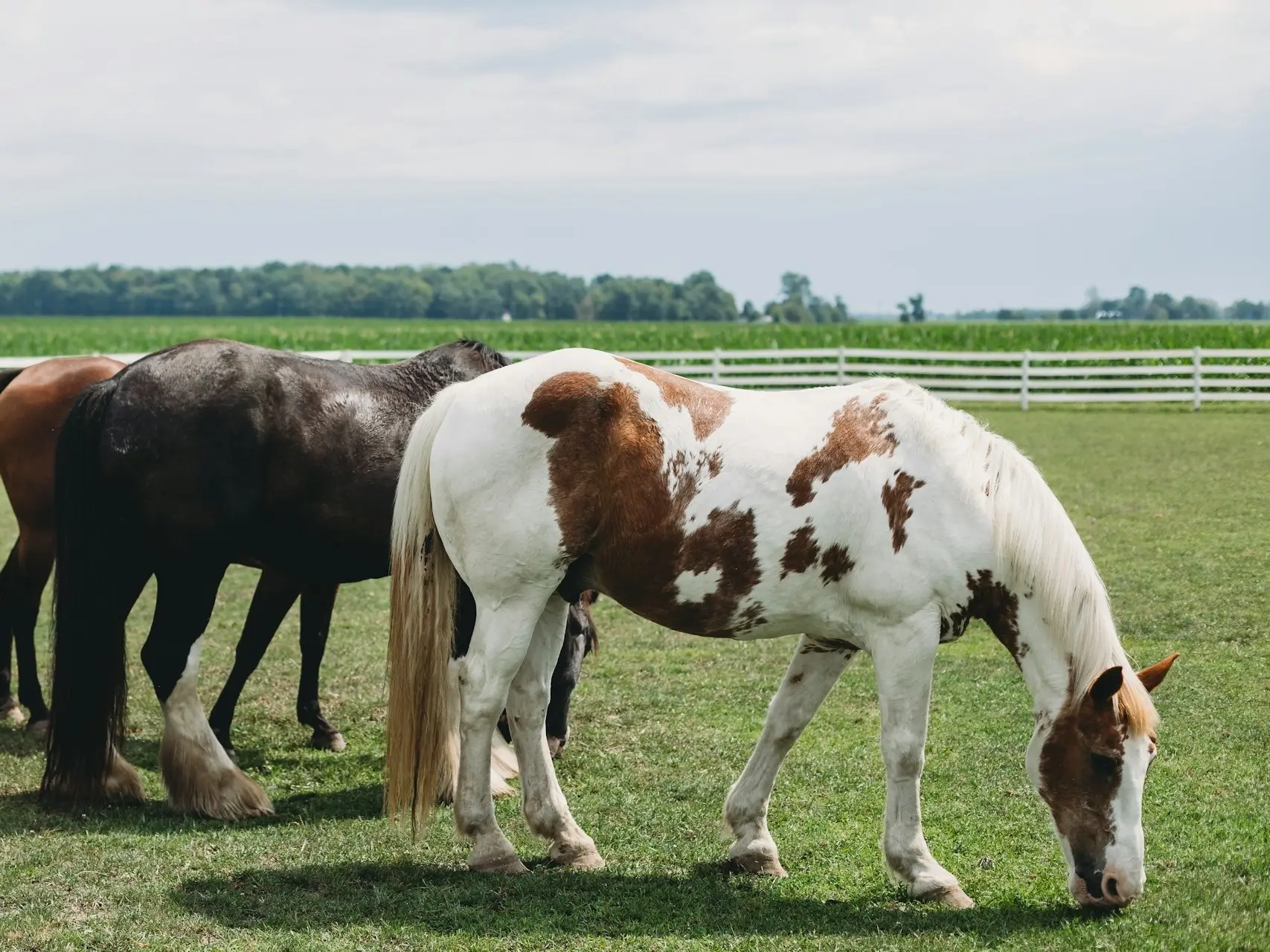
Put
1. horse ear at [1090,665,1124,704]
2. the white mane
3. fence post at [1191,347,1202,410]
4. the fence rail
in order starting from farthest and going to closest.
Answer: the fence rail, fence post at [1191,347,1202,410], the white mane, horse ear at [1090,665,1124,704]

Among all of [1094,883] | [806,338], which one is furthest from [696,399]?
[806,338]

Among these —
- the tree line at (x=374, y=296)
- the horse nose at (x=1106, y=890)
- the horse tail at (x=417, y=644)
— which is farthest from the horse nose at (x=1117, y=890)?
the tree line at (x=374, y=296)

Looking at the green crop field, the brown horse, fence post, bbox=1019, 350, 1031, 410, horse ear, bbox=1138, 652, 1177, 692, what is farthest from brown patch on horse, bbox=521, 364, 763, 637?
the green crop field

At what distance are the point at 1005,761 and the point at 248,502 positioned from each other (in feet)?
11.2

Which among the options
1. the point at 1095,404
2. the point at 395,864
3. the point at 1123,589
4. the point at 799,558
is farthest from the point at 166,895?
the point at 1095,404

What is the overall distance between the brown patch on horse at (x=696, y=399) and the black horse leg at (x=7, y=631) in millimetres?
4098

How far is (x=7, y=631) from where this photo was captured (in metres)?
6.82

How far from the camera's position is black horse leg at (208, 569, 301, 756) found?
6.25m

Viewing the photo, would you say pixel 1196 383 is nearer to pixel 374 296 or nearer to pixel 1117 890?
pixel 1117 890

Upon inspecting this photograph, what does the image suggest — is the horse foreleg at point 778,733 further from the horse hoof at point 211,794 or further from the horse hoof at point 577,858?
the horse hoof at point 211,794

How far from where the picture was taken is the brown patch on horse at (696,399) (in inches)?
170

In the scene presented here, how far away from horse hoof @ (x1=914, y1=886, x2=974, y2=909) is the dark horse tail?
3.30 meters

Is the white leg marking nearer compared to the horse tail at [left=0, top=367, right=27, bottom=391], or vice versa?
the white leg marking

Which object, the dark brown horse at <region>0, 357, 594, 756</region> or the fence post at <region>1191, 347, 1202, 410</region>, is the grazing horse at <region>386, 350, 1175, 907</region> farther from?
the fence post at <region>1191, 347, 1202, 410</region>
